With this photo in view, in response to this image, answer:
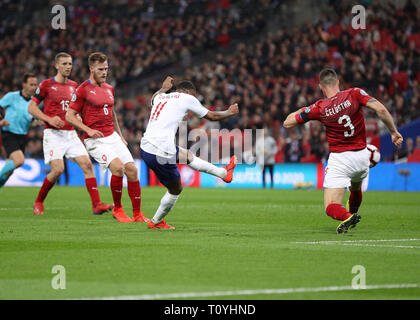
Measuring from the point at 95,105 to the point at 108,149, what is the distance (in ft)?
2.58

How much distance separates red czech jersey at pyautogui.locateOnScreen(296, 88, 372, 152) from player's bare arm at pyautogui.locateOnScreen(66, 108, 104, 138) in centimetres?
336

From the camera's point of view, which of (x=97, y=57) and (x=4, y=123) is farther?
(x=4, y=123)

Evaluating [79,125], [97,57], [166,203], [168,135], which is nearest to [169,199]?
[166,203]

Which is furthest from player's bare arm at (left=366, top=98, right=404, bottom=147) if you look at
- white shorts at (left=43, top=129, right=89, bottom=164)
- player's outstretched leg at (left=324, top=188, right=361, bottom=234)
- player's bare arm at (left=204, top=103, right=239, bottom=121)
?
white shorts at (left=43, top=129, right=89, bottom=164)

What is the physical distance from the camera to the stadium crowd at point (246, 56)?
2862cm

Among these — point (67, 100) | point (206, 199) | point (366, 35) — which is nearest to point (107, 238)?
point (67, 100)

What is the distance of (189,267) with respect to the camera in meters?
6.97

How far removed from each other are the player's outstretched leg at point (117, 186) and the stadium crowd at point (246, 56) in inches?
624

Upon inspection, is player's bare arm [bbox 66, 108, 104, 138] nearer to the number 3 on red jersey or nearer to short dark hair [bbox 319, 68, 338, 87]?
short dark hair [bbox 319, 68, 338, 87]

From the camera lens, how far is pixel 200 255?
25.7 ft

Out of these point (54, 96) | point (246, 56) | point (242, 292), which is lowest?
point (242, 292)

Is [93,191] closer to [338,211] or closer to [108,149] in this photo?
[108,149]

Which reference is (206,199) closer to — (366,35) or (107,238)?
(107,238)

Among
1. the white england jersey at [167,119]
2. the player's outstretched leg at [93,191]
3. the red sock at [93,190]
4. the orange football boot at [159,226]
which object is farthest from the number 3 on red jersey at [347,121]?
the red sock at [93,190]
